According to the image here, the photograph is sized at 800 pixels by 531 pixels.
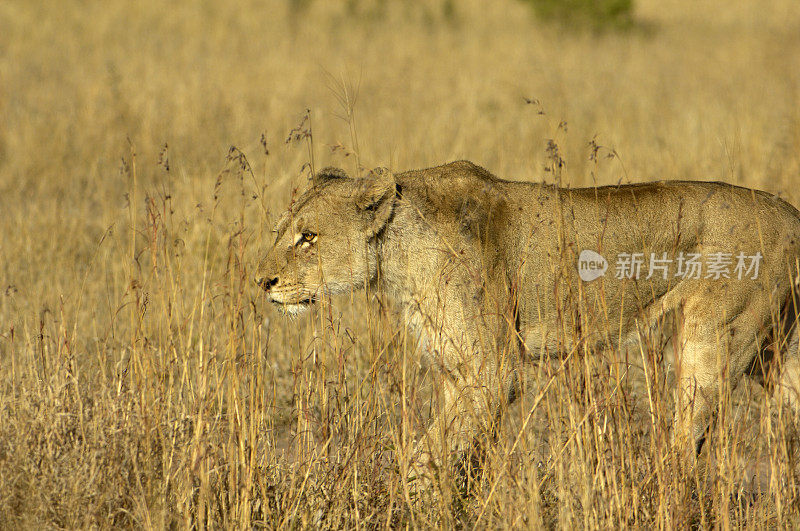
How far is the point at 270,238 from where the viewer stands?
7633mm

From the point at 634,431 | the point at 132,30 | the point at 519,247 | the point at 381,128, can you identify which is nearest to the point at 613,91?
the point at 381,128

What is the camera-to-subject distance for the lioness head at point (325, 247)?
4.81 m

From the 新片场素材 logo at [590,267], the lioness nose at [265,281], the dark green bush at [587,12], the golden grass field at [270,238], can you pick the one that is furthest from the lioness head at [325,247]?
the dark green bush at [587,12]

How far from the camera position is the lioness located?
4.78m

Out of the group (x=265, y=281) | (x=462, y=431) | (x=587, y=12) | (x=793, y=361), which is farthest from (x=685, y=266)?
(x=587, y=12)

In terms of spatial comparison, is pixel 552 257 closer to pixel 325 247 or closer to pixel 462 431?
pixel 462 431

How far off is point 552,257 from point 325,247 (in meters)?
1.17

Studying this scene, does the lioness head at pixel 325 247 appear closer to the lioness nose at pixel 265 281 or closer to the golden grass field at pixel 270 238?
the lioness nose at pixel 265 281

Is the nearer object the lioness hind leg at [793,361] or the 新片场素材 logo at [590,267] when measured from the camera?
the 新片场素材 logo at [590,267]

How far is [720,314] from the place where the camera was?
15.8 feet

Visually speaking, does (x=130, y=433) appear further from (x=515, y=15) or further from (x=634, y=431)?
(x=515, y=15)

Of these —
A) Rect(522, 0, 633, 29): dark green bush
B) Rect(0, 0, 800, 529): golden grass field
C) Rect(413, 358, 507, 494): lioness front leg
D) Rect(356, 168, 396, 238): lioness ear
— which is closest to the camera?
Rect(0, 0, 800, 529): golden grass field

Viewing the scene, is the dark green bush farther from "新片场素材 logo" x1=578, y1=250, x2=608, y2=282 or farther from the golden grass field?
"新片场素材 logo" x1=578, y1=250, x2=608, y2=282

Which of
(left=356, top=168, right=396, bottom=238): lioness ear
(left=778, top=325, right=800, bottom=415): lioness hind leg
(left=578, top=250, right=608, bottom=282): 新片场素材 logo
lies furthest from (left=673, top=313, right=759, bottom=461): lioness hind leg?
(left=356, top=168, right=396, bottom=238): lioness ear
